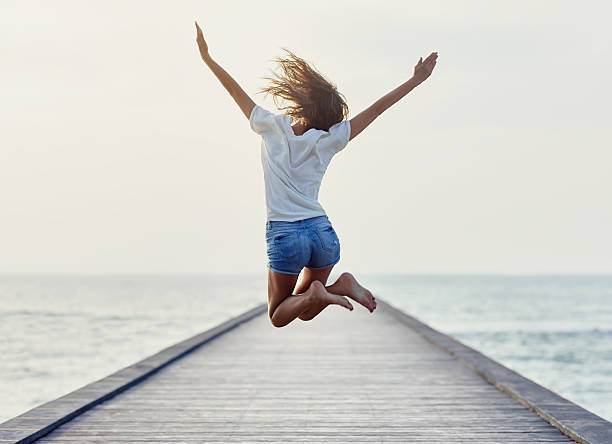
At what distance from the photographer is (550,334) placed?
30453 millimetres

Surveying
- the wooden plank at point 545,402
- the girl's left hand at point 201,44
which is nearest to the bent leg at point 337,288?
the girl's left hand at point 201,44

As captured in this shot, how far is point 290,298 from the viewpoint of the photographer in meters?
3.51

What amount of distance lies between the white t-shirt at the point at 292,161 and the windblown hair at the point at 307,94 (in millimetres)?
92

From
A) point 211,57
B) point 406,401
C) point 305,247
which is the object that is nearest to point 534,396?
point 406,401

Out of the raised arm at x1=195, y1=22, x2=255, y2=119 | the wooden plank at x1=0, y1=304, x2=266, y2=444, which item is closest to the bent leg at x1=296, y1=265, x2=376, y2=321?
the raised arm at x1=195, y1=22, x2=255, y2=119

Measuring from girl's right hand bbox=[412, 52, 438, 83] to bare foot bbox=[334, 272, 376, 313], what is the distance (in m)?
1.03

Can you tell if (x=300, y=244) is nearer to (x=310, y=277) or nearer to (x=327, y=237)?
(x=327, y=237)

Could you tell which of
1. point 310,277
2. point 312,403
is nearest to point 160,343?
point 312,403

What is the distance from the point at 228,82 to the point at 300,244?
871 mm

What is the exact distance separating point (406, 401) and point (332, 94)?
3.03 metres

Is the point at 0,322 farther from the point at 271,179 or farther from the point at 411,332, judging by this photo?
the point at 271,179

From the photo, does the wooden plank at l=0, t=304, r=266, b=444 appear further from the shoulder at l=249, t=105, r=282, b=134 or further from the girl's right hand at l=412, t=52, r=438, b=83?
the girl's right hand at l=412, t=52, r=438, b=83

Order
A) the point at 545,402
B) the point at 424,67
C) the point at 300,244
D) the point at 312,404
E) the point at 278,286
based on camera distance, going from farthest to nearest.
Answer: the point at 312,404 < the point at 545,402 < the point at 424,67 < the point at 278,286 < the point at 300,244

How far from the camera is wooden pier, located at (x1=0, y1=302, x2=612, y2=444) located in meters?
4.55
